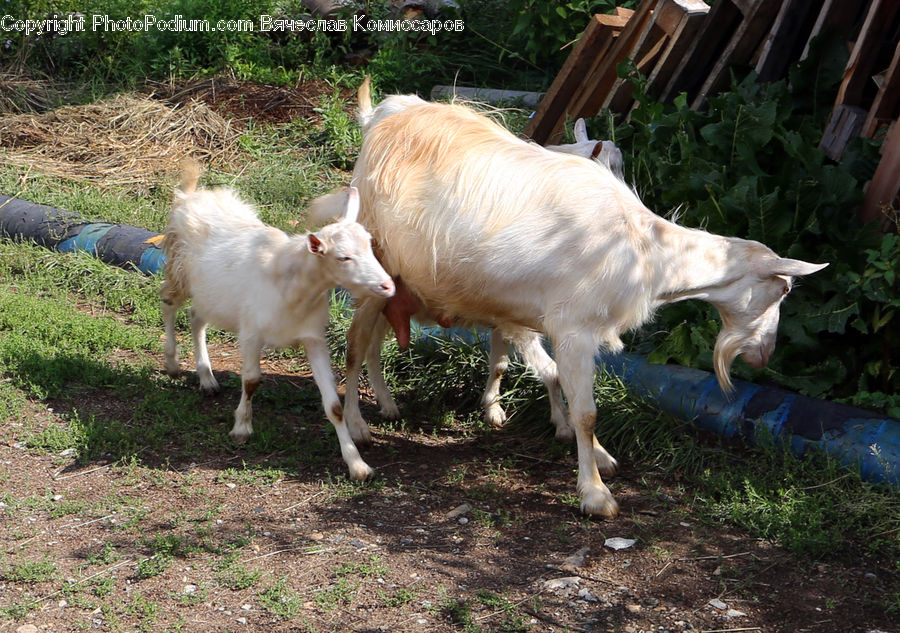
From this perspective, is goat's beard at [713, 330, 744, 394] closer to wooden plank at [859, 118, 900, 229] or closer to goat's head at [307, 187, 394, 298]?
wooden plank at [859, 118, 900, 229]

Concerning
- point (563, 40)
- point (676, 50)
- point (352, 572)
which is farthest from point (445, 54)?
point (352, 572)

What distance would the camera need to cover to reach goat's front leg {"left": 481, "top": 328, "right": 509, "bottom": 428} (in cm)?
523

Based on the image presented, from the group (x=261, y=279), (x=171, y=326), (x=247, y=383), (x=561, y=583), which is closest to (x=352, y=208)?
(x=261, y=279)

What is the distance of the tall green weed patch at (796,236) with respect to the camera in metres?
4.82

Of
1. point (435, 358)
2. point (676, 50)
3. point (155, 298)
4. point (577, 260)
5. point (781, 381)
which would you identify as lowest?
point (155, 298)

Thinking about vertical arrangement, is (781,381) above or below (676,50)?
below

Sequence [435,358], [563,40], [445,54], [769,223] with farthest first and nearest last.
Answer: [445,54] < [563,40] < [435,358] < [769,223]

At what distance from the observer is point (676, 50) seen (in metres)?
6.78

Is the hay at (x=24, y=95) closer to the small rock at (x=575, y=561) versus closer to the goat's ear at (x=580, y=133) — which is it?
the goat's ear at (x=580, y=133)

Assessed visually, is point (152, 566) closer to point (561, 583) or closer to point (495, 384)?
point (561, 583)

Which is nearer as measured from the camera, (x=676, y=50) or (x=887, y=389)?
(x=887, y=389)

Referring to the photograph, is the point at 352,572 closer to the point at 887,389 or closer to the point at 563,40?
the point at 887,389

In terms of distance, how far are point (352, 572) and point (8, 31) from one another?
8.56 m

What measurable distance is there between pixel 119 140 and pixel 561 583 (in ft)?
21.7
